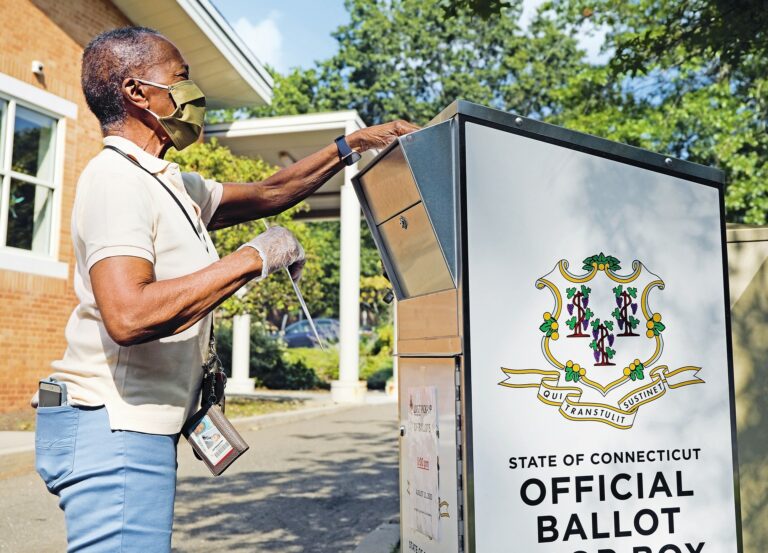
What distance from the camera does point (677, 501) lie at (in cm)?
269

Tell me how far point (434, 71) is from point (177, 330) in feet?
128

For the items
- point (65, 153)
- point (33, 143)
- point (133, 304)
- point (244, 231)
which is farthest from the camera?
point (244, 231)

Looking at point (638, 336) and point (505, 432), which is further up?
point (638, 336)

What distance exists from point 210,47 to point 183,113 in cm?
1293

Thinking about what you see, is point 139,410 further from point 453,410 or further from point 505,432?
point 505,432

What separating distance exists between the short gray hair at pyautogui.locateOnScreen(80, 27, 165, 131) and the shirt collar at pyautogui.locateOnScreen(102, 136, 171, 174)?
84mm

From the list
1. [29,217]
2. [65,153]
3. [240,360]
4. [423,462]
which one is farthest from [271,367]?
[423,462]

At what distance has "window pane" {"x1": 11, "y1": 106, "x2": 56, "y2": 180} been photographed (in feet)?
36.3

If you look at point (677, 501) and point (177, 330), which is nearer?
point (177, 330)

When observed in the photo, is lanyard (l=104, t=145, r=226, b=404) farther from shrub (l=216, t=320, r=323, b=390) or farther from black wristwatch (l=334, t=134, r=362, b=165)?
shrub (l=216, t=320, r=323, b=390)

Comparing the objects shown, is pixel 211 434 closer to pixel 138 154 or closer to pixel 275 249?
pixel 275 249

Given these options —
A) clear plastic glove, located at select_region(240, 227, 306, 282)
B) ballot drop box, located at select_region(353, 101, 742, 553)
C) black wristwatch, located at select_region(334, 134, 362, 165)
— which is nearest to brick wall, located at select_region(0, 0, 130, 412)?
black wristwatch, located at select_region(334, 134, 362, 165)

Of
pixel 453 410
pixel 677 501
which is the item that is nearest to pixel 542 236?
pixel 453 410

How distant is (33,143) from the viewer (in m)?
11.4
